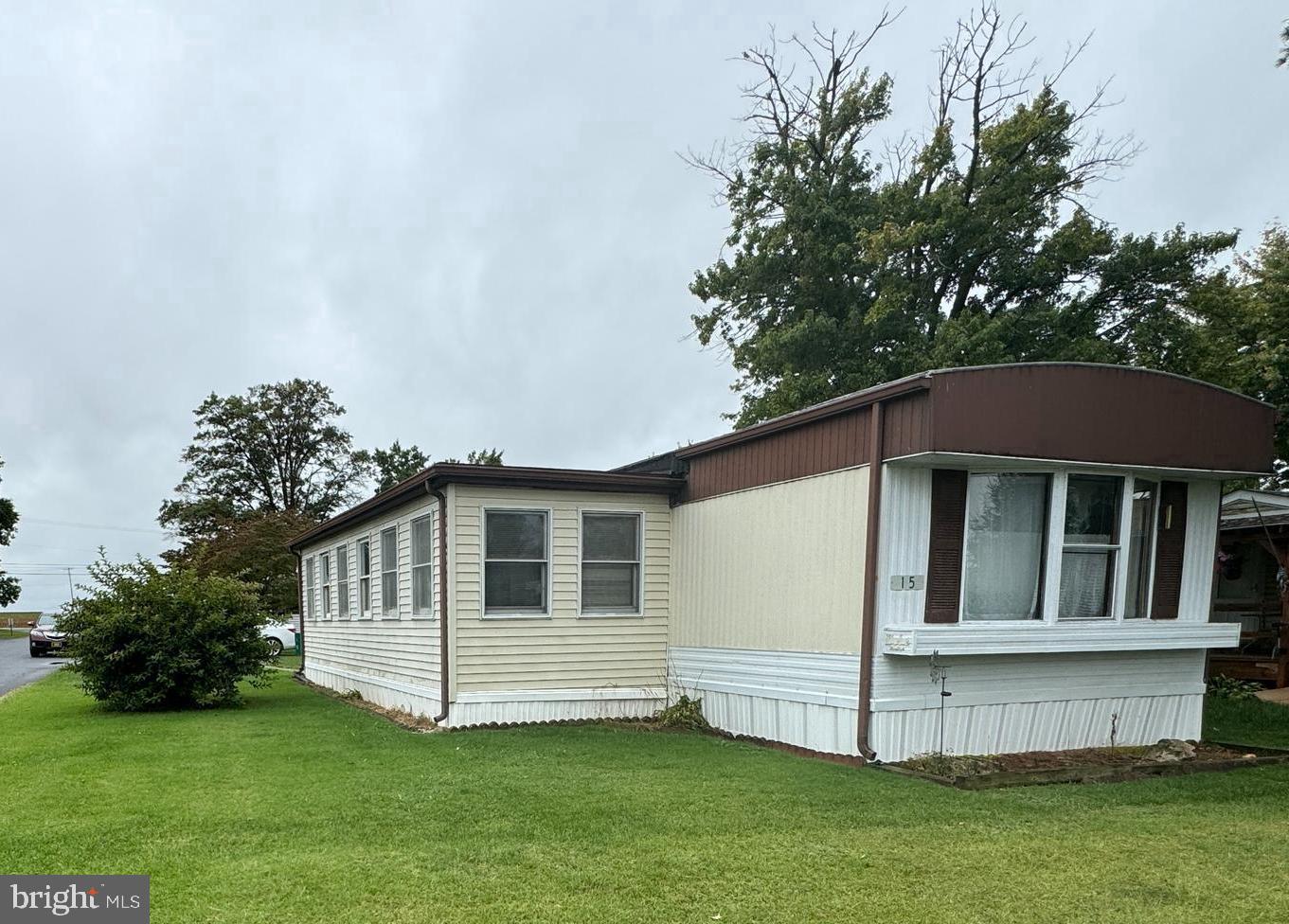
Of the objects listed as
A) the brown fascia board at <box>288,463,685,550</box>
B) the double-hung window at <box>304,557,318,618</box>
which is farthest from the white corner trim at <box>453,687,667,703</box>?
the double-hung window at <box>304,557,318,618</box>

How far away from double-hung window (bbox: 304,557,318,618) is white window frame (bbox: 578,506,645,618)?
28.9 ft

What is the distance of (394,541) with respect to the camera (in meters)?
11.4

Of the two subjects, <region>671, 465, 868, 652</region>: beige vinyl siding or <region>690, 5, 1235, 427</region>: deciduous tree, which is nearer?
<region>671, 465, 868, 652</region>: beige vinyl siding

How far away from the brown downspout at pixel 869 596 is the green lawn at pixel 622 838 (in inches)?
17.2

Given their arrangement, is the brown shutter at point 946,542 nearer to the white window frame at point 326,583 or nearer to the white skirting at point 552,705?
the white skirting at point 552,705

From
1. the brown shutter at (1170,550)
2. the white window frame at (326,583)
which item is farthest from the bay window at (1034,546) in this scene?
the white window frame at (326,583)

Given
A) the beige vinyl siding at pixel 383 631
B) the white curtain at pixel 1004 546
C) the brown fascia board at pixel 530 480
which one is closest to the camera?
the white curtain at pixel 1004 546

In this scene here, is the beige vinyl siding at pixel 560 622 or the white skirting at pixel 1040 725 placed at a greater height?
the beige vinyl siding at pixel 560 622

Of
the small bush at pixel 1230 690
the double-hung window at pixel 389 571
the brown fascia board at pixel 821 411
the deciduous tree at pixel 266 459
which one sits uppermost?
the deciduous tree at pixel 266 459

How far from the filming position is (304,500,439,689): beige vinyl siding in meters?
9.75

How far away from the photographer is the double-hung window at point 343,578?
13.8 metres

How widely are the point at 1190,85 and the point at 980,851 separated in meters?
13.1

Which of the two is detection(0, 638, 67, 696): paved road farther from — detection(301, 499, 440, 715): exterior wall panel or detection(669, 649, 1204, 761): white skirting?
detection(669, 649, 1204, 761): white skirting

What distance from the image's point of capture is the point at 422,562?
1015 cm
